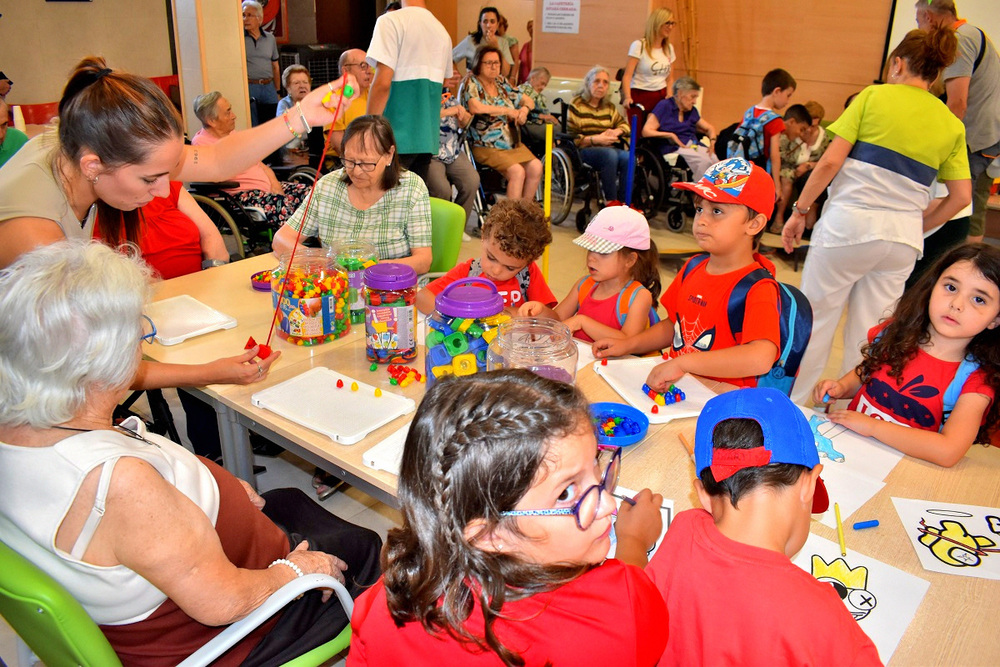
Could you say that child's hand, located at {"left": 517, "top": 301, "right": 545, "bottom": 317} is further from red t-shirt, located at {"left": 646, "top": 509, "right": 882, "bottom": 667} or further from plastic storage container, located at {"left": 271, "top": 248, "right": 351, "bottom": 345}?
red t-shirt, located at {"left": 646, "top": 509, "right": 882, "bottom": 667}

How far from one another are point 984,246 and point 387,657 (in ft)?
5.61

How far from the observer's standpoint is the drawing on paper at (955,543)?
136 centimetres

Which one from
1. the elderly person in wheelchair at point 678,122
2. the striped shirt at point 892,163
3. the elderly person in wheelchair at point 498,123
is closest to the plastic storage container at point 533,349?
the striped shirt at point 892,163

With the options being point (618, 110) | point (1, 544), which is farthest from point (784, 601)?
point (618, 110)

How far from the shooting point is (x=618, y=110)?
6695 mm

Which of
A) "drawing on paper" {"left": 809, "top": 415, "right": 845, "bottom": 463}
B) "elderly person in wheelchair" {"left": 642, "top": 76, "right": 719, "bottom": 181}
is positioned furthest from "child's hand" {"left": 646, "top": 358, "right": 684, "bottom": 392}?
"elderly person in wheelchair" {"left": 642, "top": 76, "right": 719, "bottom": 181}

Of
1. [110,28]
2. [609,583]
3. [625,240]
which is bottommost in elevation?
[609,583]

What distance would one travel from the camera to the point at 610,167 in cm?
595

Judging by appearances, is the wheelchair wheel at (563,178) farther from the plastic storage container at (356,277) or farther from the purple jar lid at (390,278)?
the purple jar lid at (390,278)

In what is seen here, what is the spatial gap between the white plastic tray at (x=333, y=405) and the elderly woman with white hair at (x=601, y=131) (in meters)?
4.45

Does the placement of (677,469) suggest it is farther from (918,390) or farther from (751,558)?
(918,390)

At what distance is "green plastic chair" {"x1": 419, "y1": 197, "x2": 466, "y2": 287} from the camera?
2.97 metres

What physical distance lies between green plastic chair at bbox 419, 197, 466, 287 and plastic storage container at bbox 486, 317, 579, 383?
3.77 ft

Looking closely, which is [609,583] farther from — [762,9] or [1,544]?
[762,9]
